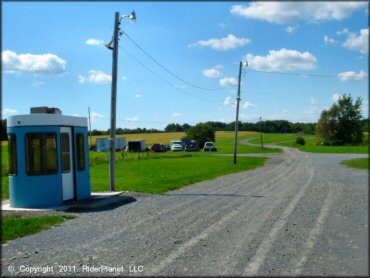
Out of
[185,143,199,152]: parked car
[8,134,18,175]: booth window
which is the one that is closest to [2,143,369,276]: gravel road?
[8,134,18,175]: booth window

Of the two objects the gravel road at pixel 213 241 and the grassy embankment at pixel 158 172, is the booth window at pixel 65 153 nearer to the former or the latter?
the gravel road at pixel 213 241

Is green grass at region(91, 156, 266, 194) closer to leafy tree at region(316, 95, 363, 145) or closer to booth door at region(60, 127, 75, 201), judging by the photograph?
booth door at region(60, 127, 75, 201)

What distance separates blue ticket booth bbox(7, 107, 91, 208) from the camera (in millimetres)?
12805

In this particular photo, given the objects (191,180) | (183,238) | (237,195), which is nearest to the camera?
(183,238)

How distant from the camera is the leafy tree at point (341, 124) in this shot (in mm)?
2451

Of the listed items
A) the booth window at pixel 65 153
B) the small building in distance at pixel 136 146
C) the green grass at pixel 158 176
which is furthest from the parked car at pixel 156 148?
the booth window at pixel 65 153

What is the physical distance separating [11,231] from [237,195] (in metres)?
7.70

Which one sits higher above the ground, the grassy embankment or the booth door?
the booth door

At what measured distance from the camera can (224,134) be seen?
12719 centimetres

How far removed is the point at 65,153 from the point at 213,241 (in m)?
7.96

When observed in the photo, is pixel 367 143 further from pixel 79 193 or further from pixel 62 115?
pixel 79 193

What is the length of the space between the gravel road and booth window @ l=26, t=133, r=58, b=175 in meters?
2.32

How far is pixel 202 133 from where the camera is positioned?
9831 cm

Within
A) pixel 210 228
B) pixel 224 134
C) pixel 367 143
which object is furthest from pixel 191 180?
pixel 224 134
